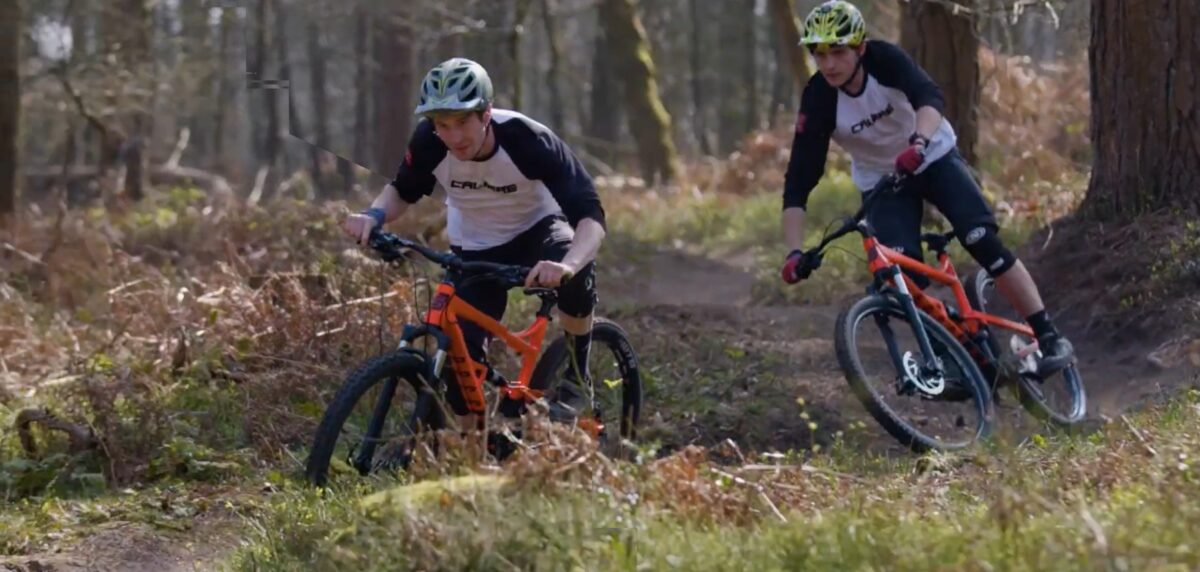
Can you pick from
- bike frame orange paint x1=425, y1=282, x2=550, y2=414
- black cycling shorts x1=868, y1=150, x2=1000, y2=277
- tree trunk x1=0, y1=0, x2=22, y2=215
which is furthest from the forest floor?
tree trunk x1=0, y1=0, x2=22, y2=215

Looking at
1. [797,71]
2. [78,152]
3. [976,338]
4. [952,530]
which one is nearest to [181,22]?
[797,71]

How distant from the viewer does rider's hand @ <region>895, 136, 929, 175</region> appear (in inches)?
282

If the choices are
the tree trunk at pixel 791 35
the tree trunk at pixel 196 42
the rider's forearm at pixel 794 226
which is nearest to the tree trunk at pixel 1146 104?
the rider's forearm at pixel 794 226

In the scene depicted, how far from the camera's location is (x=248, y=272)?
10539 millimetres

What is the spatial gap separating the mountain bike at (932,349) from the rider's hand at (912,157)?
0.20m

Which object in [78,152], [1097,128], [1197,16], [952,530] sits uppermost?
[1197,16]

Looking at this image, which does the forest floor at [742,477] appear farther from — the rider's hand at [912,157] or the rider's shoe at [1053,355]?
the rider's hand at [912,157]

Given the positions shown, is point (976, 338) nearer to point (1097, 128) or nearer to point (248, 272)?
point (1097, 128)

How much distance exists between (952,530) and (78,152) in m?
35.5

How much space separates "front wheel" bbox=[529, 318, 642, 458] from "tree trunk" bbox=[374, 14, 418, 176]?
1467 centimetres

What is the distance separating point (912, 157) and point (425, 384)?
253 centimetres

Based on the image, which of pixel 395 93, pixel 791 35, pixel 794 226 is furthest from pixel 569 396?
pixel 395 93

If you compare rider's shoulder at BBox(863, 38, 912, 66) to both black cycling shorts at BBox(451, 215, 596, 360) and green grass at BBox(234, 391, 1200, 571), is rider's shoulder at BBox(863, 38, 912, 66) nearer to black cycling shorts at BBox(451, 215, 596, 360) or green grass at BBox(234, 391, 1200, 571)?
black cycling shorts at BBox(451, 215, 596, 360)

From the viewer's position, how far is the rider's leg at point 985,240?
767cm
